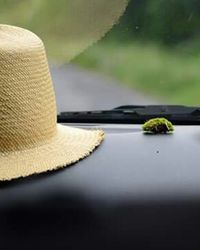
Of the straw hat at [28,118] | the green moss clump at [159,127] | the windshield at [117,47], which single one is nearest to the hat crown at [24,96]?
the straw hat at [28,118]

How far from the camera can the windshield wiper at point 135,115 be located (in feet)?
9.62

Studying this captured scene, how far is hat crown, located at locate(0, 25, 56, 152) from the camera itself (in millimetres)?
2010

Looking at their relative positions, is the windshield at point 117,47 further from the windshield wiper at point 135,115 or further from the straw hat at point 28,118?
the straw hat at point 28,118

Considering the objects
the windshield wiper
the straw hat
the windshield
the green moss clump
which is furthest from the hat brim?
the windshield

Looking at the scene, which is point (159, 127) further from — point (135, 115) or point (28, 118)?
point (135, 115)

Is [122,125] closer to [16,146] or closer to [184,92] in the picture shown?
[184,92]

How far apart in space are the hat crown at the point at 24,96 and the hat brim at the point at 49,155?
0.08 feet

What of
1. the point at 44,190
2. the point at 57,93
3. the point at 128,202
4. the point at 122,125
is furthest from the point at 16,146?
the point at 57,93

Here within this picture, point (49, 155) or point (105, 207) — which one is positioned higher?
point (49, 155)

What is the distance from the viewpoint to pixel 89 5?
3273 mm

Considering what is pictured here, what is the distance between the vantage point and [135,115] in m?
2.99

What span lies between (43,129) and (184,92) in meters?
1.22

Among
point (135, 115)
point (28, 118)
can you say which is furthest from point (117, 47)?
point (28, 118)

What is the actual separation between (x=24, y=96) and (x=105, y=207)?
390 millimetres
